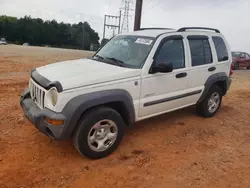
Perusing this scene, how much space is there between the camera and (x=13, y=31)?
80.5 meters

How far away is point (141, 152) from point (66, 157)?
3.77ft

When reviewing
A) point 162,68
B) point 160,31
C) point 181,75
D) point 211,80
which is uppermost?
point 160,31

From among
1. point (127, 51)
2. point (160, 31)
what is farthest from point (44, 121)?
point (160, 31)

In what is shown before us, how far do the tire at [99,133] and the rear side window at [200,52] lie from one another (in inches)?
80.5

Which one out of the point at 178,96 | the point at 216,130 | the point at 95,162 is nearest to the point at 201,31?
the point at 178,96

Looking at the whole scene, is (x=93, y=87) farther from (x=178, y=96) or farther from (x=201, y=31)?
(x=201, y=31)

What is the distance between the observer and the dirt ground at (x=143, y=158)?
10.4ft

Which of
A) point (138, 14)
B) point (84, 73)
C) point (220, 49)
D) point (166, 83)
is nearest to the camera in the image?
point (84, 73)

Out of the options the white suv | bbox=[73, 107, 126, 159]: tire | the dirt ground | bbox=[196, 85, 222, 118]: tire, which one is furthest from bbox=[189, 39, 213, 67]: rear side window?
bbox=[73, 107, 126, 159]: tire

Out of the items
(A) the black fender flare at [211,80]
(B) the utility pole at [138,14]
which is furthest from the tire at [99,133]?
(B) the utility pole at [138,14]

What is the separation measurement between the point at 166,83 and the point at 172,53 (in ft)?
1.84

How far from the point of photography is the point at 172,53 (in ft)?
14.3

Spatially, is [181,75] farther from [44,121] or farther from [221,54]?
[44,121]

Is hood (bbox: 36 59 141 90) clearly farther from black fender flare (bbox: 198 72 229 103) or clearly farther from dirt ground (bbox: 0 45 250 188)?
black fender flare (bbox: 198 72 229 103)
